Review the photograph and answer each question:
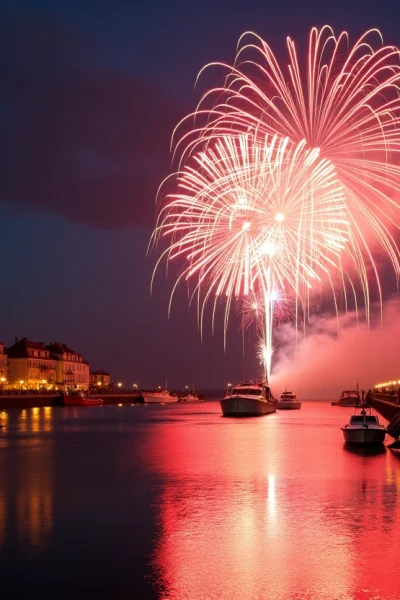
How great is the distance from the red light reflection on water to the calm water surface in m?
0.05

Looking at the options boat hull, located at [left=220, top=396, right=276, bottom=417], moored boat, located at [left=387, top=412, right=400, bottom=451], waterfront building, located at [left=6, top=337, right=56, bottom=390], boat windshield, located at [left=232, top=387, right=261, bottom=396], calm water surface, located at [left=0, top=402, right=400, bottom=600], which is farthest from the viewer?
waterfront building, located at [left=6, top=337, right=56, bottom=390]

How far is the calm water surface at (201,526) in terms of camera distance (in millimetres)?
18172

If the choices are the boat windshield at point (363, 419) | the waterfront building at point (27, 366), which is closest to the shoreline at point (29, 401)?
the waterfront building at point (27, 366)

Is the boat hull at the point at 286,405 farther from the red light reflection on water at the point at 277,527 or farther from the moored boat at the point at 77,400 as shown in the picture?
the red light reflection on water at the point at 277,527

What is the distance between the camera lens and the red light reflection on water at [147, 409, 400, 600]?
708 inches

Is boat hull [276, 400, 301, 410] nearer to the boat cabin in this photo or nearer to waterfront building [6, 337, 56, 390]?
waterfront building [6, 337, 56, 390]

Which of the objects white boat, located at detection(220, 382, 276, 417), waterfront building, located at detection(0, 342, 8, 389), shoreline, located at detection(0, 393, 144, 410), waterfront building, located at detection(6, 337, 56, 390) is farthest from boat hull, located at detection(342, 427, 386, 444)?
waterfront building, located at detection(6, 337, 56, 390)

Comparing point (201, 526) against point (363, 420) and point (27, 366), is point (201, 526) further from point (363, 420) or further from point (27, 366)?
point (27, 366)

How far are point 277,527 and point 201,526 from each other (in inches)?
97.4

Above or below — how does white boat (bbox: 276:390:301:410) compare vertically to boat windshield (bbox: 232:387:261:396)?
below

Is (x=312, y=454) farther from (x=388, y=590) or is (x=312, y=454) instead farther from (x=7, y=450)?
(x=388, y=590)

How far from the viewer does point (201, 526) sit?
24859 mm

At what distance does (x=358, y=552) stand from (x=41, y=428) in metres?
62.4

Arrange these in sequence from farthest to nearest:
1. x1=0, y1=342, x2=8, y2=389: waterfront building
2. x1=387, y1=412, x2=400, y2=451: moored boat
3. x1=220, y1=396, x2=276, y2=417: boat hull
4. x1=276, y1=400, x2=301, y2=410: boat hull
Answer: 1. x1=0, y1=342, x2=8, y2=389: waterfront building
2. x1=276, y1=400, x2=301, y2=410: boat hull
3. x1=220, y1=396, x2=276, y2=417: boat hull
4. x1=387, y1=412, x2=400, y2=451: moored boat
